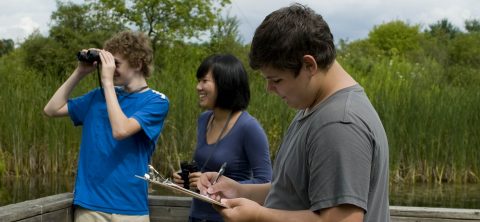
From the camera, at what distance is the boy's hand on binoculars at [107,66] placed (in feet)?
11.1

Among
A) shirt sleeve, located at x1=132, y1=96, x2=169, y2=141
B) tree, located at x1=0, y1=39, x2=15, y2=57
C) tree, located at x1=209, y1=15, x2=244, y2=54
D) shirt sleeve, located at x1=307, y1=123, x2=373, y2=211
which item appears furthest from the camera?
tree, located at x1=0, y1=39, x2=15, y2=57

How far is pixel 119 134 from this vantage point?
10.8ft

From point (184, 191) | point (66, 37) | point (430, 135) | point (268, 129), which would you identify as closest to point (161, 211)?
point (184, 191)

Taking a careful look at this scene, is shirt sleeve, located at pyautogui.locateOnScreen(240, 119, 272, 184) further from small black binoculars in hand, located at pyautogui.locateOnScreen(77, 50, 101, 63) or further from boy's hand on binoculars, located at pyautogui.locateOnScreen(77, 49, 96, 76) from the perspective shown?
boy's hand on binoculars, located at pyautogui.locateOnScreen(77, 49, 96, 76)

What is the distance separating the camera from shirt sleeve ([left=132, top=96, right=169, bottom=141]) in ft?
11.1

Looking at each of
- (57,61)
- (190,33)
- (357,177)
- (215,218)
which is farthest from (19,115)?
(190,33)

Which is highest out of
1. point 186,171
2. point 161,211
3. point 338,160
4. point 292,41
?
point 292,41

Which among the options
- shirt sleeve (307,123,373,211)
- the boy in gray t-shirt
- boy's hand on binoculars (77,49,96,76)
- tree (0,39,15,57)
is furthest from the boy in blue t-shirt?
tree (0,39,15,57)

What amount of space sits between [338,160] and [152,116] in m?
1.85

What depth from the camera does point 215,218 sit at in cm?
327

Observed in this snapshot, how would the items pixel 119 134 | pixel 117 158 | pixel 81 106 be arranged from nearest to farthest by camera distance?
pixel 119 134 → pixel 117 158 → pixel 81 106

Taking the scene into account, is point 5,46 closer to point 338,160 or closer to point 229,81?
point 229,81

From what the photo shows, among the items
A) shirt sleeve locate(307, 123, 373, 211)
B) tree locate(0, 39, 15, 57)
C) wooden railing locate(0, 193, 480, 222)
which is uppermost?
tree locate(0, 39, 15, 57)

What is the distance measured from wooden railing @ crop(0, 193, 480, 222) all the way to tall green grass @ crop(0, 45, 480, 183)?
512 centimetres
